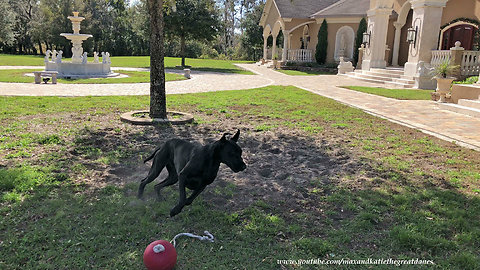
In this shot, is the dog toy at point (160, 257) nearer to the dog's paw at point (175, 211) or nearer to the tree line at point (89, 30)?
the dog's paw at point (175, 211)

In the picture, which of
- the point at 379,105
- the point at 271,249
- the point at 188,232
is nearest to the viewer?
the point at 271,249

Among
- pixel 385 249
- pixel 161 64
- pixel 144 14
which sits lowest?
pixel 385 249

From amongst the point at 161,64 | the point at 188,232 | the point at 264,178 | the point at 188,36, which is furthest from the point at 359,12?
the point at 188,232

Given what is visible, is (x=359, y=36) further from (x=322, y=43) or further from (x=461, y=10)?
(x=461, y=10)

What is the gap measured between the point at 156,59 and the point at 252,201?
16.5 ft

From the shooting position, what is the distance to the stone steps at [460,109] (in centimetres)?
1045

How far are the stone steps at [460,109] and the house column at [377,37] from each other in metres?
13.1

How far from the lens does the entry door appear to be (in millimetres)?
21938

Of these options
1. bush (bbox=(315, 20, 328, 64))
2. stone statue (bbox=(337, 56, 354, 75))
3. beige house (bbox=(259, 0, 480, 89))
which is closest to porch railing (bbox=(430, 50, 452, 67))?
beige house (bbox=(259, 0, 480, 89))

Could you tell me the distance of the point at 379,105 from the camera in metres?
12.2

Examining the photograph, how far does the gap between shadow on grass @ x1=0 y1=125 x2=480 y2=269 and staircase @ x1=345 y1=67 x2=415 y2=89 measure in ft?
49.9

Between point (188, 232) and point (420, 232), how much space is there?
2.29 m

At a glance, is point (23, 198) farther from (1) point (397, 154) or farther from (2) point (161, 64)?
(1) point (397, 154)

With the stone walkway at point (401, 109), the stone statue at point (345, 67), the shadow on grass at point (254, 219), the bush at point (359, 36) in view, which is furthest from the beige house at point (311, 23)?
the shadow on grass at point (254, 219)
